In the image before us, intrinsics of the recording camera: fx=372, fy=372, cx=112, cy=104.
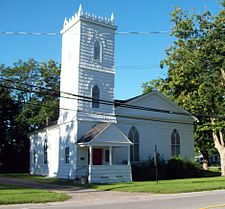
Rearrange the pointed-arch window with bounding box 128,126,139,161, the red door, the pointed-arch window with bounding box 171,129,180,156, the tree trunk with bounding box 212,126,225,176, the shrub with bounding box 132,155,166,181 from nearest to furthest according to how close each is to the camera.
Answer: the red door
the shrub with bounding box 132,155,166,181
the pointed-arch window with bounding box 128,126,139,161
the pointed-arch window with bounding box 171,129,180,156
the tree trunk with bounding box 212,126,225,176

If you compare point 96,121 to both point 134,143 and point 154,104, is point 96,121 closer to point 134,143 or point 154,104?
point 134,143

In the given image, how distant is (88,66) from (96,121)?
4703 mm

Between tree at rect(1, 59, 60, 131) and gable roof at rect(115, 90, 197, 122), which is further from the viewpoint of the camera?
tree at rect(1, 59, 60, 131)

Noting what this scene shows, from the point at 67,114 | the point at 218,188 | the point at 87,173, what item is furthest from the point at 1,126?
the point at 218,188

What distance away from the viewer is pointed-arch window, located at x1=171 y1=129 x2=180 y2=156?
1468 inches

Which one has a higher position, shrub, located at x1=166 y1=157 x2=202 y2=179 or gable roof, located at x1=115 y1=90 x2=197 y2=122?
gable roof, located at x1=115 y1=90 x2=197 y2=122

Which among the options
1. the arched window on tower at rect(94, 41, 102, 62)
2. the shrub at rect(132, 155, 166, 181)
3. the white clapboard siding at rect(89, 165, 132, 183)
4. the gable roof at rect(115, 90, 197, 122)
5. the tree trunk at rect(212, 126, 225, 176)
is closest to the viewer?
the white clapboard siding at rect(89, 165, 132, 183)

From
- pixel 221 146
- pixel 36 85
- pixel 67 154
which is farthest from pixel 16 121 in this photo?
pixel 221 146

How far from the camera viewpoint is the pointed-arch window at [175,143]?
3728 centimetres

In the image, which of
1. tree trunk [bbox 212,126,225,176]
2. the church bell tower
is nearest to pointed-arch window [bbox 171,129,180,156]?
tree trunk [bbox 212,126,225,176]

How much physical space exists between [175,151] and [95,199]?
2093cm

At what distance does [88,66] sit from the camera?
3150 cm

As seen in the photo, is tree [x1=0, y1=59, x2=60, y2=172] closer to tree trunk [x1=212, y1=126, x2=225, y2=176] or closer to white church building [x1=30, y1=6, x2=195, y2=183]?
white church building [x1=30, y1=6, x2=195, y2=183]

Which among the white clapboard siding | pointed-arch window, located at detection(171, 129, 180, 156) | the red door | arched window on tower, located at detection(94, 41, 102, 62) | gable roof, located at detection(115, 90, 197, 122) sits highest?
arched window on tower, located at detection(94, 41, 102, 62)
